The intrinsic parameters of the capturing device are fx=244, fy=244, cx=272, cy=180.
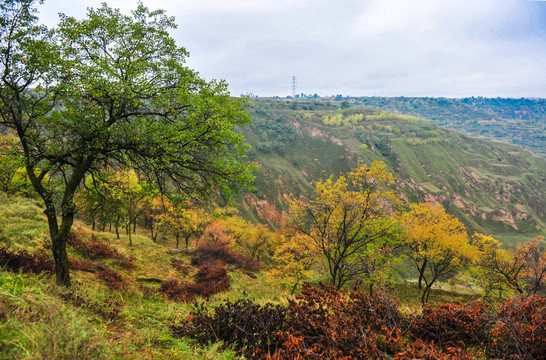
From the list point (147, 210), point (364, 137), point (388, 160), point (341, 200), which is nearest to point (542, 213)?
point (388, 160)

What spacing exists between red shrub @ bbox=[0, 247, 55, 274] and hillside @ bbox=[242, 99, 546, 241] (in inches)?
2457

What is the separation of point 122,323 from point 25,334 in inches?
147

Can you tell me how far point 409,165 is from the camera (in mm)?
110250

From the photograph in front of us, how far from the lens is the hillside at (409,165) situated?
8981cm

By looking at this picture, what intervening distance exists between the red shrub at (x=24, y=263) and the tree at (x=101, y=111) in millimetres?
1006

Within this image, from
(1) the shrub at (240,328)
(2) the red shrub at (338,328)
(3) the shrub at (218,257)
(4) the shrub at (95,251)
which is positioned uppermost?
(2) the red shrub at (338,328)

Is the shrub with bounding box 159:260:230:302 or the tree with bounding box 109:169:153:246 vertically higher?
the tree with bounding box 109:169:153:246

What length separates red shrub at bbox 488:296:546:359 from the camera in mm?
4680

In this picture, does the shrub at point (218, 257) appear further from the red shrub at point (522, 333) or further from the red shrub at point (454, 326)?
the red shrub at point (522, 333)

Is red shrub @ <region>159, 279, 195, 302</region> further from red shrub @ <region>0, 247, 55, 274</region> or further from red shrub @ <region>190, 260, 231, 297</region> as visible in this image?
red shrub @ <region>0, 247, 55, 274</region>

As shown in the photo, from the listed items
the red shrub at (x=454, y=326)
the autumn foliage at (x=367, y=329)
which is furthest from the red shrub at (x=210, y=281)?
the red shrub at (x=454, y=326)

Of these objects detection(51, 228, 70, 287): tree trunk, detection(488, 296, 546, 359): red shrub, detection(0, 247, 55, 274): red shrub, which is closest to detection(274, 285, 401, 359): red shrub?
detection(488, 296, 546, 359): red shrub

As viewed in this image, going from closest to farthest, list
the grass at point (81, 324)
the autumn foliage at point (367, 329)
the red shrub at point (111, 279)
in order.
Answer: the grass at point (81, 324) < the autumn foliage at point (367, 329) < the red shrub at point (111, 279)

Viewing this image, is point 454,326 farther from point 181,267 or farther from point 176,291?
point 181,267
